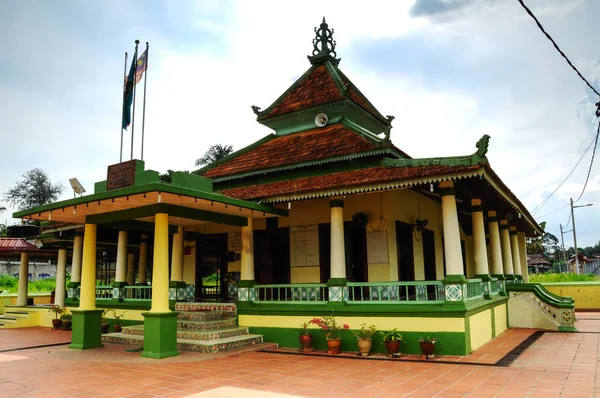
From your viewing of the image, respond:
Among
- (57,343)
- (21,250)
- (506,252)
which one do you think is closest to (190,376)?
(57,343)

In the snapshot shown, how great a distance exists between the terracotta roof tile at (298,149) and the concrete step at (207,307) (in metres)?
4.42

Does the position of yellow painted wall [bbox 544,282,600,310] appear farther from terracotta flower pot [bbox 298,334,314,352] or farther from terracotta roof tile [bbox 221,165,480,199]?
terracotta flower pot [bbox 298,334,314,352]

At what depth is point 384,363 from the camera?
8586mm

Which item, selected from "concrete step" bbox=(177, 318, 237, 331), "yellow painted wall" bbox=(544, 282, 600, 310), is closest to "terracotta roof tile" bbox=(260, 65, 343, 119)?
"concrete step" bbox=(177, 318, 237, 331)

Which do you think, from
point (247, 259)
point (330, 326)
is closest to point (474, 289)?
point (330, 326)

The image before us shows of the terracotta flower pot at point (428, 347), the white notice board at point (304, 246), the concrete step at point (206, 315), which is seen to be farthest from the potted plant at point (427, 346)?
the concrete step at point (206, 315)

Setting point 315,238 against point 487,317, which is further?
point 315,238

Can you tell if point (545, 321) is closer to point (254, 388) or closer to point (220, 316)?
point (220, 316)

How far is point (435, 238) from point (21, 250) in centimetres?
1602

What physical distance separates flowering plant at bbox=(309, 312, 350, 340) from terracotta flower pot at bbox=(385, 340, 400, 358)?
1.03 metres

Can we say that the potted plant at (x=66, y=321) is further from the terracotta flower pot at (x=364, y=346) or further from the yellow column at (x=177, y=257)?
the terracotta flower pot at (x=364, y=346)

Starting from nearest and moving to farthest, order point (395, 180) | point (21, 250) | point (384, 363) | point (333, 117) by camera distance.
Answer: point (384, 363), point (395, 180), point (333, 117), point (21, 250)

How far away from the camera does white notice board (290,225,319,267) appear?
41.5 ft

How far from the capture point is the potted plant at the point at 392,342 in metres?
9.16
